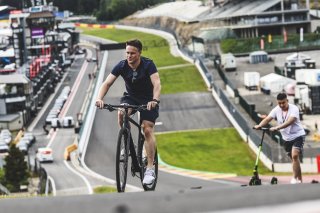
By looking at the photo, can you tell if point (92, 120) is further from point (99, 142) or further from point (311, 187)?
point (311, 187)

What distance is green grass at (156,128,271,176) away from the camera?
35.7m

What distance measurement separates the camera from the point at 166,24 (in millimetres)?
113812

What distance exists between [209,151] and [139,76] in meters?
33.3

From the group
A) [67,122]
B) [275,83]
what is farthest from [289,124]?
[67,122]

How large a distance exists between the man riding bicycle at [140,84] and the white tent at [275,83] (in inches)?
1766

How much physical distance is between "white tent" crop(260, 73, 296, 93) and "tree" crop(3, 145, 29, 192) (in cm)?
2230

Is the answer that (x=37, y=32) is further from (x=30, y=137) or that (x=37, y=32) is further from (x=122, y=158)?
(x=122, y=158)

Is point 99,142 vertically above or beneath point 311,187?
beneath

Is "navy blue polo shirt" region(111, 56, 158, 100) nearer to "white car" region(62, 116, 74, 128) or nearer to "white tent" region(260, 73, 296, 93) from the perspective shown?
"white tent" region(260, 73, 296, 93)

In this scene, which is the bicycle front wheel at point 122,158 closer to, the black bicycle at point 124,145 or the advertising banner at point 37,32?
the black bicycle at point 124,145

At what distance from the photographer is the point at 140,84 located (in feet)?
23.8

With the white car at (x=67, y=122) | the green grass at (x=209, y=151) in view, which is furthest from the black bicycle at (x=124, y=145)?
the white car at (x=67, y=122)

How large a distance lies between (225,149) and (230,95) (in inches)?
575

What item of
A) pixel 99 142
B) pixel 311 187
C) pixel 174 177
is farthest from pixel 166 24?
pixel 311 187
